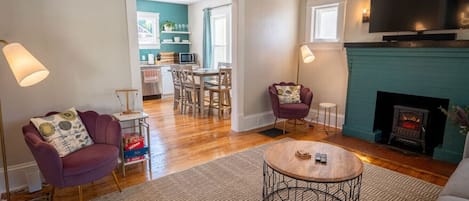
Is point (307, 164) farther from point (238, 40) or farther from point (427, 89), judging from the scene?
point (238, 40)

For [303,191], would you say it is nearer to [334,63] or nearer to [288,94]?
[288,94]

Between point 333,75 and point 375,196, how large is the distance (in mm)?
2561

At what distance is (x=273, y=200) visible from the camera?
2512 mm

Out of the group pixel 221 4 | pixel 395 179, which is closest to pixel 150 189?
pixel 395 179

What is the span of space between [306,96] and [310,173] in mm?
2702

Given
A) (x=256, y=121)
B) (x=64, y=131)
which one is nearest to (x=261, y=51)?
(x=256, y=121)

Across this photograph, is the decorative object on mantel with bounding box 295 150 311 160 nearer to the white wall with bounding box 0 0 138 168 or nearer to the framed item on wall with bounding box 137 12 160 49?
the white wall with bounding box 0 0 138 168

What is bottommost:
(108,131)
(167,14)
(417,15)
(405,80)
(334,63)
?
(108,131)

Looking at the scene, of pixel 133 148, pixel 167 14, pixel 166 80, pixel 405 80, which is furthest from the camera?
pixel 167 14

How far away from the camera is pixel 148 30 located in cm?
764

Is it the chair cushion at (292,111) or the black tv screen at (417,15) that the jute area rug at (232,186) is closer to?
the chair cushion at (292,111)

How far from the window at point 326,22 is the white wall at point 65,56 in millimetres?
3163

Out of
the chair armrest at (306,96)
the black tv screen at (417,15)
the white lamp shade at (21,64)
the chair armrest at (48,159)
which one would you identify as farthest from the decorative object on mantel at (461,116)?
the white lamp shade at (21,64)

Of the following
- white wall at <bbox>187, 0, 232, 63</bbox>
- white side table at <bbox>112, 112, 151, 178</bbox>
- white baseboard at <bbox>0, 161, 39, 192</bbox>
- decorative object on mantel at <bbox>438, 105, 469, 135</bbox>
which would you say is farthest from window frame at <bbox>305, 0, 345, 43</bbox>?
white baseboard at <bbox>0, 161, 39, 192</bbox>
